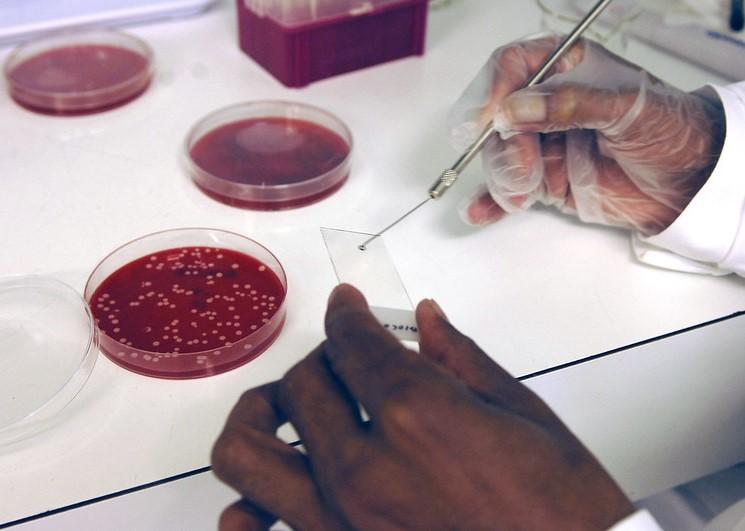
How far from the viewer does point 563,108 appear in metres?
0.87

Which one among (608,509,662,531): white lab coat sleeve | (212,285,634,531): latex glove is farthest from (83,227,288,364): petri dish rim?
(608,509,662,531): white lab coat sleeve

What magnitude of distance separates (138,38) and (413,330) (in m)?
0.86

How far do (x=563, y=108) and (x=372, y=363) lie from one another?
45 cm

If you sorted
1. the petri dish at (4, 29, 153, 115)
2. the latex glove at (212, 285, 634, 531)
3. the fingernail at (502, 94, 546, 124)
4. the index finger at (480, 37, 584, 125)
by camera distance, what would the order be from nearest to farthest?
the latex glove at (212, 285, 634, 531) < the fingernail at (502, 94, 546, 124) < the index finger at (480, 37, 584, 125) < the petri dish at (4, 29, 153, 115)

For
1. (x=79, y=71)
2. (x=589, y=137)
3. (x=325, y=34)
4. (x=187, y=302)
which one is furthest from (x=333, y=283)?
(x=79, y=71)

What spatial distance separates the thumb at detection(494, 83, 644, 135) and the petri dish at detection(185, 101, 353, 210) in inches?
11.4

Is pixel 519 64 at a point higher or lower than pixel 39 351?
higher

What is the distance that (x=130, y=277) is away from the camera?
2.93 feet

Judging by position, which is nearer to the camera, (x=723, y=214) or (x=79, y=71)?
(x=723, y=214)

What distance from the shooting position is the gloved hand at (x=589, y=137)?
2.89 ft

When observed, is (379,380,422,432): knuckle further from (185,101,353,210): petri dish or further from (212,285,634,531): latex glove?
(185,101,353,210): petri dish

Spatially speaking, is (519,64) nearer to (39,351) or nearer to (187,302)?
(187,302)

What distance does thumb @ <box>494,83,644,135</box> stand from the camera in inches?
Answer: 34.1

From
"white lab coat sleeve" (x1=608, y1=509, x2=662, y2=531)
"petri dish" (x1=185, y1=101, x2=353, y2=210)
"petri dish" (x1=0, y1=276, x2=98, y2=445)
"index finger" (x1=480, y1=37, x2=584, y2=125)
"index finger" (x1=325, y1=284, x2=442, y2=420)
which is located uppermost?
"index finger" (x1=480, y1=37, x2=584, y2=125)
